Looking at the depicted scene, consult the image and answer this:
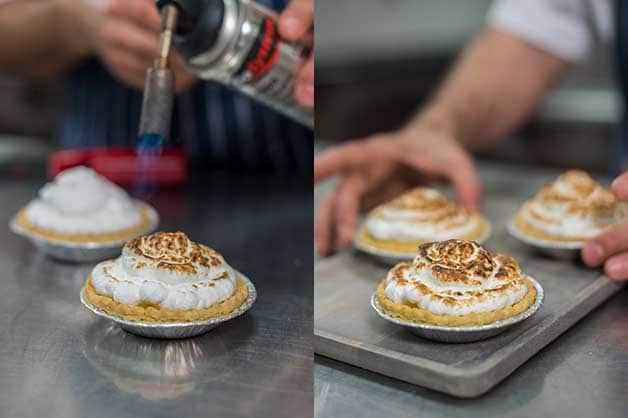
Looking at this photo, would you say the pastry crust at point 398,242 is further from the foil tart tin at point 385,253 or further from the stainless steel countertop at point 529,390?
the stainless steel countertop at point 529,390

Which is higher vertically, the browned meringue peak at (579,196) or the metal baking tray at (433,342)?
the browned meringue peak at (579,196)

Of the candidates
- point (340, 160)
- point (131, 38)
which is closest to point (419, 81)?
point (340, 160)

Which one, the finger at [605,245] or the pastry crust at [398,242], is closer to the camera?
the finger at [605,245]

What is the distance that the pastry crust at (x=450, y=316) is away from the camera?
3.28 feet

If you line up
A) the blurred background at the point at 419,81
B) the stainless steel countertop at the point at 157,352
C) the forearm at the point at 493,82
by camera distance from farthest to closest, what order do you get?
the blurred background at the point at 419,81
the forearm at the point at 493,82
the stainless steel countertop at the point at 157,352

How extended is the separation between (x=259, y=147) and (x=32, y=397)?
1330mm

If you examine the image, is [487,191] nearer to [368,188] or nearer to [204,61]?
[368,188]

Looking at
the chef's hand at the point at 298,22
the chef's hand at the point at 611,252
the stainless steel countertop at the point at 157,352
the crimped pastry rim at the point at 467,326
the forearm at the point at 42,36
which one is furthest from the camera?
the forearm at the point at 42,36

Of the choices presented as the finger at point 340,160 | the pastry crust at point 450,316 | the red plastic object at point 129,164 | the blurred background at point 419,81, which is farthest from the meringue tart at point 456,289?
the blurred background at point 419,81

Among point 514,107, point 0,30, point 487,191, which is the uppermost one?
point 0,30

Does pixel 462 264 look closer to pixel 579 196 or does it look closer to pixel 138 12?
pixel 579 196

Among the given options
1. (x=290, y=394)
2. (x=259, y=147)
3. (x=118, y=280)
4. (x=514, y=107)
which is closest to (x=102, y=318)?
(x=118, y=280)

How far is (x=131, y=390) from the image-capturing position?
903 millimetres

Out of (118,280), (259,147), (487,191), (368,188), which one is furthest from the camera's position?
(259,147)
